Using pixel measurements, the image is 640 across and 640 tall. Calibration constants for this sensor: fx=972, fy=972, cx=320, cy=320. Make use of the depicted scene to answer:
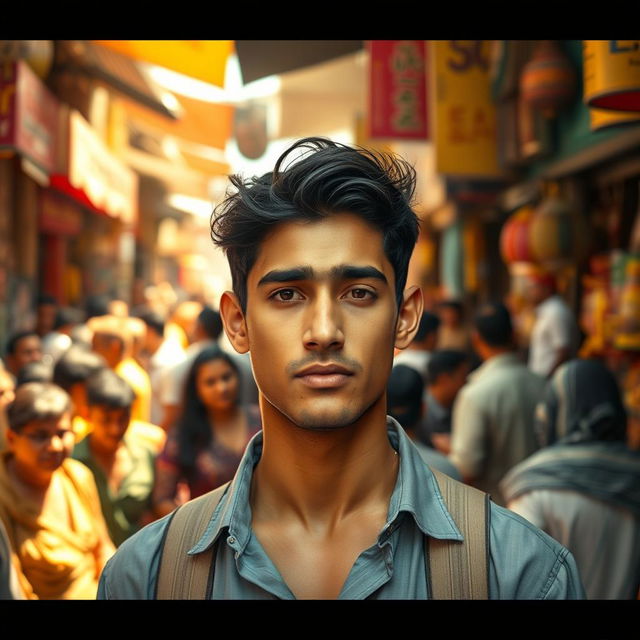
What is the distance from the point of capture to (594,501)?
11.7ft

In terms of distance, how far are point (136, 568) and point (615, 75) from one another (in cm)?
234

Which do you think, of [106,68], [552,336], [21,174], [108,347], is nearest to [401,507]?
[108,347]

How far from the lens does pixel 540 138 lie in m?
8.01

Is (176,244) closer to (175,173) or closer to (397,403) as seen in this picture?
(175,173)

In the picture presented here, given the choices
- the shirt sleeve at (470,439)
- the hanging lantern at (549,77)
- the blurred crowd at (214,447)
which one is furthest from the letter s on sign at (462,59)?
the shirt sleeve at (470,439)

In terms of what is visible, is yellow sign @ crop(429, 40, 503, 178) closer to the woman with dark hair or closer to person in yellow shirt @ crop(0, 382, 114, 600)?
the woman with dark hair

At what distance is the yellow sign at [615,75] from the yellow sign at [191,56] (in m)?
3.62

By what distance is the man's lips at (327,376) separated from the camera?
1812 millimetres

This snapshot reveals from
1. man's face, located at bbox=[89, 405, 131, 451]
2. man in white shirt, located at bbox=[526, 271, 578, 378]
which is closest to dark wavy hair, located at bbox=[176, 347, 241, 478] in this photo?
man's face, located at bbox=[89, 405, 131, 451]

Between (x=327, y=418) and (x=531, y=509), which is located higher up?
(x=327, y=418)

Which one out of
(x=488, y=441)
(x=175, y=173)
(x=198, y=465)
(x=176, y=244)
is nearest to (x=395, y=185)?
(x=198, y=465)

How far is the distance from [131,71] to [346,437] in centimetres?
1019

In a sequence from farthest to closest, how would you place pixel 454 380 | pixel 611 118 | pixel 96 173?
pixel 96 173 < pixel 454 380 < pixel 611 118

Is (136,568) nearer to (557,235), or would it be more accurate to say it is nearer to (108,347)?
(108,347)
